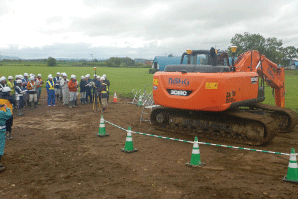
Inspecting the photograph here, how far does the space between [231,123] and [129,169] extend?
405cm

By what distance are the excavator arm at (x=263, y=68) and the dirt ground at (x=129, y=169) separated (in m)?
2.08

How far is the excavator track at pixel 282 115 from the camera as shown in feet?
34.8

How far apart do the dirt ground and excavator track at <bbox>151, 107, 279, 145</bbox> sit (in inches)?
15.0

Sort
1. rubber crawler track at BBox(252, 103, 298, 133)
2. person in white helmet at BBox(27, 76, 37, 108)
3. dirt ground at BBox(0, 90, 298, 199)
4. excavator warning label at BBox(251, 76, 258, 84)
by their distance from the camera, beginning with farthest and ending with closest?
person in white helmet at BBox(27, 76, 37, 108) < rubber crawler track at BBox(252, 103, 298, 133) < excavator warning label at BBox(251, 76, 258, 84) < dirt ground at BBox(0, 90, 298, 199)

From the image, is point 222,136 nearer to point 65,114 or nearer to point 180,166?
Answer: point 180,166

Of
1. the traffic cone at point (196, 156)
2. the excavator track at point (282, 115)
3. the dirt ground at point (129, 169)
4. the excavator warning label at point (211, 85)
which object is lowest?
the dirt ground at point (129, 169)

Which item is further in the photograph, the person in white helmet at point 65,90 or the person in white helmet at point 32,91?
the person in white helmet at point 65,90

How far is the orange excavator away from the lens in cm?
848

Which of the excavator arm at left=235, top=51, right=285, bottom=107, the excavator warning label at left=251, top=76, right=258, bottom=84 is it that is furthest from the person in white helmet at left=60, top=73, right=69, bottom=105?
the excavator warning label at left=251, top=76, right=258, bottom=84

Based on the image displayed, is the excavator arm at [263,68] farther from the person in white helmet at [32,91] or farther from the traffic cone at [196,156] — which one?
the person in white helmet at [32,91]

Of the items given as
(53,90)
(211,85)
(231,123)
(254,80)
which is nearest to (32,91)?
(53,90)

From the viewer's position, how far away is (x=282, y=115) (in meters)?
11.0

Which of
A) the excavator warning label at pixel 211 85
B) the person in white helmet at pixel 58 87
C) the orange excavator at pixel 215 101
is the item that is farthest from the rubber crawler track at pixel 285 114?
the person in white helmet at pixel 58 87

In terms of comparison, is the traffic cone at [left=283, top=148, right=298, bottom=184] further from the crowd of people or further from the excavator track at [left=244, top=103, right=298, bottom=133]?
the crowd of people
